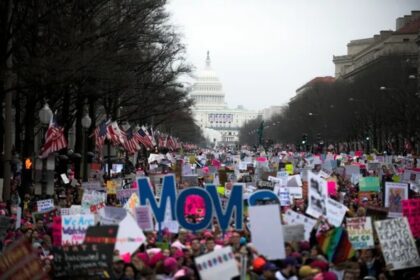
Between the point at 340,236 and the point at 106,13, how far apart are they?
23229mm

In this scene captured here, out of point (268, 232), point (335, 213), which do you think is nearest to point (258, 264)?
point (268, 232)

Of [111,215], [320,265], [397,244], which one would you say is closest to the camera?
[320,265]

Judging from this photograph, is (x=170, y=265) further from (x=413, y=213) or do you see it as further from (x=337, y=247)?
(x=413, y=213)

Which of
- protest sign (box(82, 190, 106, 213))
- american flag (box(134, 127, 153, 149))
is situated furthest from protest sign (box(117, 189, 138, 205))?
american flag (box(134, 127, 153, 149))

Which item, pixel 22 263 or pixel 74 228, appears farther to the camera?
pixel 74 228

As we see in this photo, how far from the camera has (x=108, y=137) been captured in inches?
1313

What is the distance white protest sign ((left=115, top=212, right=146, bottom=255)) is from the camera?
41.4 ft

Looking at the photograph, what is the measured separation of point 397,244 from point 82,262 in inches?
158

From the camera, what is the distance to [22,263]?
10.1 meters

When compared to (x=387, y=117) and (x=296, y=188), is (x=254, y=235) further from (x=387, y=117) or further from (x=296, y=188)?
(x=387, y=117)

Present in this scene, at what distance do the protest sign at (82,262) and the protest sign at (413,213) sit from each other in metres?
5.04

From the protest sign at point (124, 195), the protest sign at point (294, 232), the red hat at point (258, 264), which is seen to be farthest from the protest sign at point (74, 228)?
the protest sign at point (124, 195)

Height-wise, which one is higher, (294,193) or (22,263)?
(294,193)

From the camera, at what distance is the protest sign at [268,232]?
12.0m
